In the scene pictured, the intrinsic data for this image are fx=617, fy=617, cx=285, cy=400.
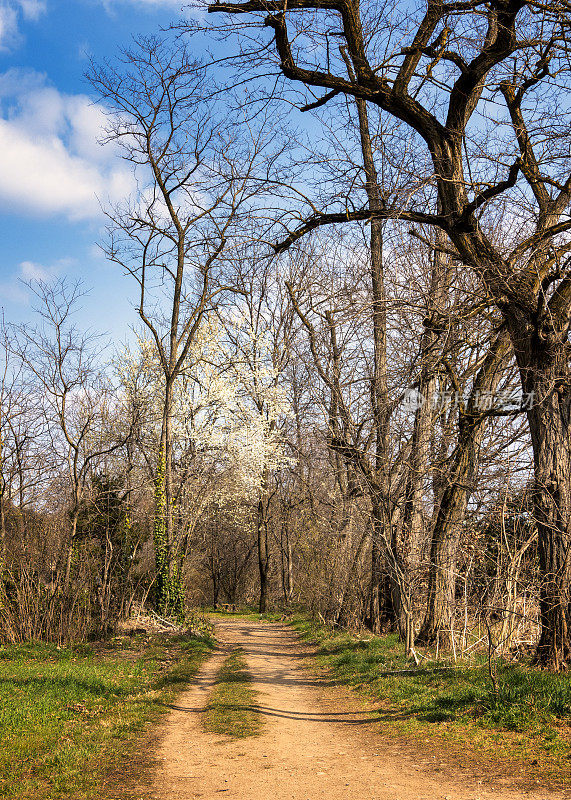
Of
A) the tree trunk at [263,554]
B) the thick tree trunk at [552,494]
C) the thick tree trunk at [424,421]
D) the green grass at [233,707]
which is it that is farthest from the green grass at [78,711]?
the tree trunk at [263,554]

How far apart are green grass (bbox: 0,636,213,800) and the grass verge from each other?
2.73m

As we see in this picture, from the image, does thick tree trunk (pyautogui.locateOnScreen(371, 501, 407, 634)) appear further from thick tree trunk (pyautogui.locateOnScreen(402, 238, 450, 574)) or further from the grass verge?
the grass verge

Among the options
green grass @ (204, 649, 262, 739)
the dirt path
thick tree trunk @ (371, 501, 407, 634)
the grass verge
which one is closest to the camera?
the dirt path

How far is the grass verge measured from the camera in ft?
16.1

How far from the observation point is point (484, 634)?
29.3 feet

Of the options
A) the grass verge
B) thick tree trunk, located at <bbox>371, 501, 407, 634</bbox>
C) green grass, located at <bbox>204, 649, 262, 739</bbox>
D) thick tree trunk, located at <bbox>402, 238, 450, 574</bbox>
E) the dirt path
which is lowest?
green grass, located at <bbox>204, 649, 262, 739</bbox>

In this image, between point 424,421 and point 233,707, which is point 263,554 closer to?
point 424,421

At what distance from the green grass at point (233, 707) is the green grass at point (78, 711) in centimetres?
60

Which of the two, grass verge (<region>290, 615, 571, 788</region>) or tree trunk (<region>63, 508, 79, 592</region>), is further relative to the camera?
tree trunk (<region>63, 508, 79, 592</region>)

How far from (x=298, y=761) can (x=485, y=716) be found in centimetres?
182

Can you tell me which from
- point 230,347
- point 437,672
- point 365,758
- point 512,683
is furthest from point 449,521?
point 230,347

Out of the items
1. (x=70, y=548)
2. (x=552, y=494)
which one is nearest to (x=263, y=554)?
(x=70, y=548)

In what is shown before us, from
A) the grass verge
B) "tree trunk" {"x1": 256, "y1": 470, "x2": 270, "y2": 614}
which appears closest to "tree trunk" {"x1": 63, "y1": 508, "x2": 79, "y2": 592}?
the grass verge

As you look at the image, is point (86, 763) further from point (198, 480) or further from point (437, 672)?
point (198, 480)
